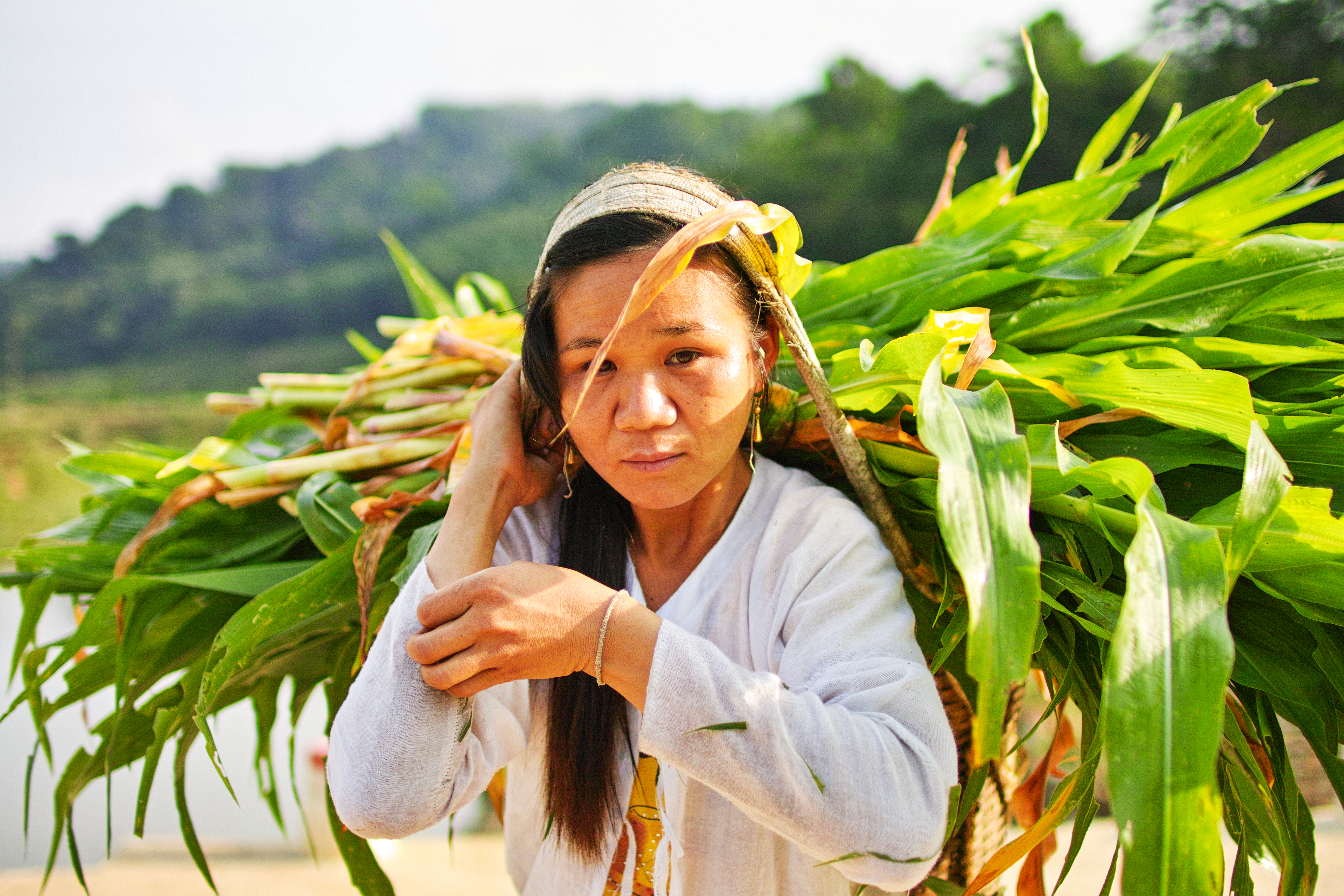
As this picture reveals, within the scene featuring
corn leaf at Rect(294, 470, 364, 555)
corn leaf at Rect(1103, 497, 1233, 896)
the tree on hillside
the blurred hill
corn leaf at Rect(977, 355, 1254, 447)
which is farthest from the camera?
the blurred hill

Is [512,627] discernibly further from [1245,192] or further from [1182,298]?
[1245,192]

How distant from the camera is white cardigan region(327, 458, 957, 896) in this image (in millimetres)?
666

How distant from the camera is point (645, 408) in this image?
0.81 metres

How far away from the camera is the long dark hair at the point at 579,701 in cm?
90

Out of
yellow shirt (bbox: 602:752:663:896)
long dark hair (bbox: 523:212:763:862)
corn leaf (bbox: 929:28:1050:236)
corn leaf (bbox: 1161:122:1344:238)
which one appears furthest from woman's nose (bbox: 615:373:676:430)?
corn leaf (bbox: 1161:122:1344:238)

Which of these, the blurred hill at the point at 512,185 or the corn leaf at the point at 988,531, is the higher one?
the blurred hill at the point at 512,185

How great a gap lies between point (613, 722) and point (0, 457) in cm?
2052

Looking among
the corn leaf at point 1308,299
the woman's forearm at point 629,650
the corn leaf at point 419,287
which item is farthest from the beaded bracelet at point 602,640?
the corn leaf at point 419,287

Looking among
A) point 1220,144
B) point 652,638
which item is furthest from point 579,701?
point 1220,144

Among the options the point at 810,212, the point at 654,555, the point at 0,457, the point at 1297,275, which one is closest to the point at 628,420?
the point at 654,555

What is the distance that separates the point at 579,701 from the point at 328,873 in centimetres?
324

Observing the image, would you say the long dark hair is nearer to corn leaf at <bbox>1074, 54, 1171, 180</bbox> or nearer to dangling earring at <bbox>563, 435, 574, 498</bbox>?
dangling earring at <bbox>563, 435, 574, 498</bbox>

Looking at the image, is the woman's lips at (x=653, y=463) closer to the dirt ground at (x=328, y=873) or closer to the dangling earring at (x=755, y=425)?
the dangling earring at (x=755, y=425)

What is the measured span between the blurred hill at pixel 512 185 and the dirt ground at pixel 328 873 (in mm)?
2992
